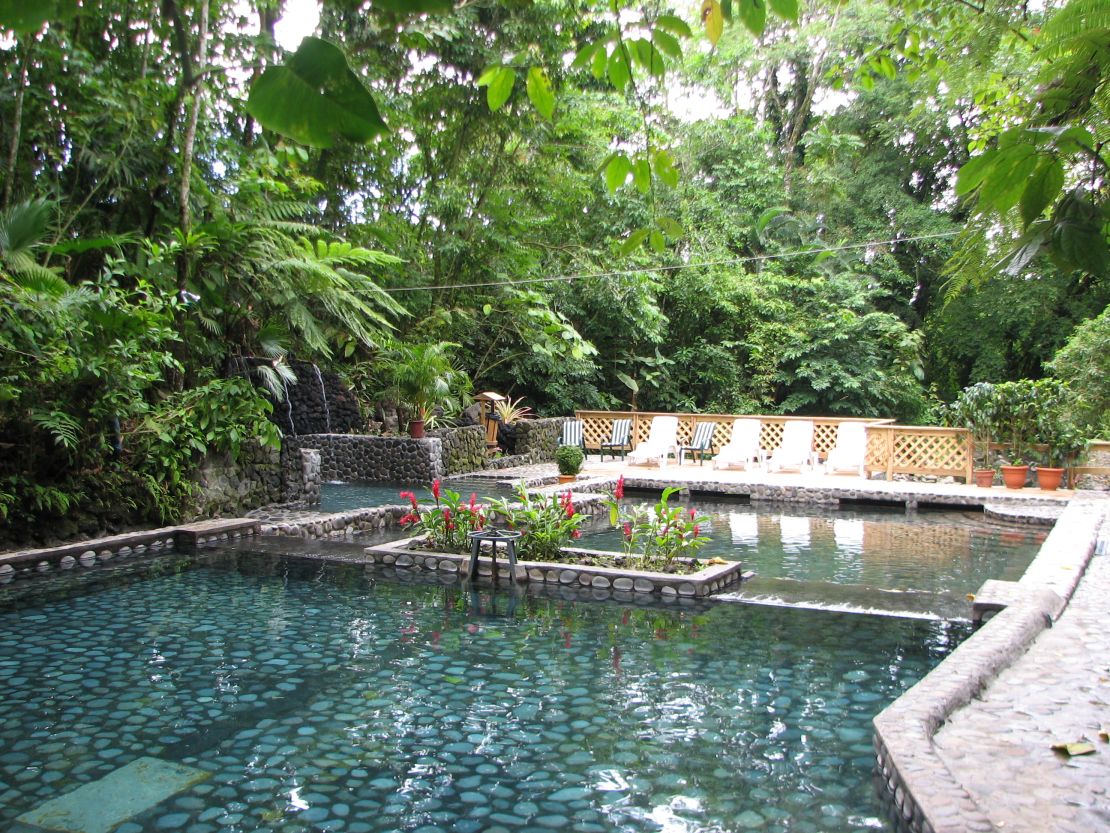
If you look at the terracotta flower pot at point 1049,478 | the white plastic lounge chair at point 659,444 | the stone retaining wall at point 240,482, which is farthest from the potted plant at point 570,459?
the terracotta flower pot at point 1049,478

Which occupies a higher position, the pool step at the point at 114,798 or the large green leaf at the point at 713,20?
the large green leaf at the point at 713,20

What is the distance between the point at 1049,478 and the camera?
36.2 feet

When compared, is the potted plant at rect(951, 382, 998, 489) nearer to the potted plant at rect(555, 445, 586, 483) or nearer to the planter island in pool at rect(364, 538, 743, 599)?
the potted plant at rect(555, 445, 586, 483)

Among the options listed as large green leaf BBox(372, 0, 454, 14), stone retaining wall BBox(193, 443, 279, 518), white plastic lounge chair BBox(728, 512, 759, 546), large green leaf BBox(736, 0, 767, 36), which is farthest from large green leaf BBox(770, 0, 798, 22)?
stone retaining wall BBox(193, 443, 279, 518)

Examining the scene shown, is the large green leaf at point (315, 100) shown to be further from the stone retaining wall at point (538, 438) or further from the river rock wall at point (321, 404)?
the stone retaining wall at point (538, 438)

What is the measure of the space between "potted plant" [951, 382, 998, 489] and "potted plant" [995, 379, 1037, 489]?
0.11 m

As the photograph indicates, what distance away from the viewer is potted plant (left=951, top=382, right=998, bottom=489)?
11516mm

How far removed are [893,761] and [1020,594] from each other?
2879mm

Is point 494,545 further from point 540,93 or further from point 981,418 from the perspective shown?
point 981,418

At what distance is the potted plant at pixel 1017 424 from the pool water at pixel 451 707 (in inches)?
282

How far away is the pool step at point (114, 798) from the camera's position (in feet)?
9.01

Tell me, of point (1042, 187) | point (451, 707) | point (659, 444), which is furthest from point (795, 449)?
point (1042, 187)

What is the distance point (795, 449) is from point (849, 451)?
888 millimetres

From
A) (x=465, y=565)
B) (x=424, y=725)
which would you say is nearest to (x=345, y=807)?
(x=424, y=725)
